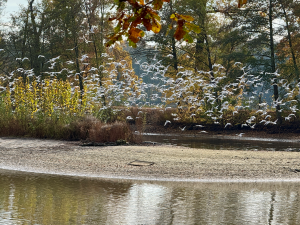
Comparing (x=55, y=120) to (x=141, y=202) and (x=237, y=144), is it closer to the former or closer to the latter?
(x=237, y=144)

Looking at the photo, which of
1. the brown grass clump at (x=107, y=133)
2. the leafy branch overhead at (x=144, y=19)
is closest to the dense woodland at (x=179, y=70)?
the brown grass clump at (x=107, y=133)

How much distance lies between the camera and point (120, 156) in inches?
506

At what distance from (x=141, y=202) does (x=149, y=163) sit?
176 inches

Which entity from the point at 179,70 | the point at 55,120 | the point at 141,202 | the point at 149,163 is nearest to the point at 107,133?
the point at 55,120

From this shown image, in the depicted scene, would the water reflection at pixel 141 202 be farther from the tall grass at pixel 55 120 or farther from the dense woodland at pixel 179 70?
the dense woodland at pixel 179 70

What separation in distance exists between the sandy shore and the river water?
81 centimetres

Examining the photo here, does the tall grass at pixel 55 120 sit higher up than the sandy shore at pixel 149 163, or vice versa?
the tall grass at pixel 55 120

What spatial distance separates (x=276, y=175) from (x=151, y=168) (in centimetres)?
312

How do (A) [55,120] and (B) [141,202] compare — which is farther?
(A) [55,120]

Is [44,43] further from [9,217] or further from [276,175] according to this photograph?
[9,217]

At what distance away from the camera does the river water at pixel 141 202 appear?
19.8ft

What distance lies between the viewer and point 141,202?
7.19m

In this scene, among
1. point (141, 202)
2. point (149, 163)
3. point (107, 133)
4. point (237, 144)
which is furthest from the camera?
point (237, 144)

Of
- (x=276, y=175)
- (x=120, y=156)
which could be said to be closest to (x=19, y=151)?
(x=120, y=156)
